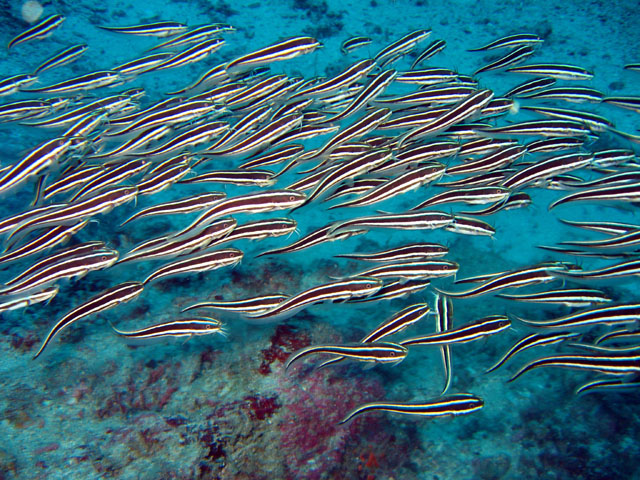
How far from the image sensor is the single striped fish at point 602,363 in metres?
3.79

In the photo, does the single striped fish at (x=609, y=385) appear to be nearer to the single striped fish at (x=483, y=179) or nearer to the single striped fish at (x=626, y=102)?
the single striped fish at (x=483, y=179)

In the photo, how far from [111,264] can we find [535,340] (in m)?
5.47

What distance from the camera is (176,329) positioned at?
4109mm

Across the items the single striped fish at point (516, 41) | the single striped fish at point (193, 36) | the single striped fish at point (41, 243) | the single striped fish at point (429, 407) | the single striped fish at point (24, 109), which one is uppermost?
the single striped fish at point (193, 36)

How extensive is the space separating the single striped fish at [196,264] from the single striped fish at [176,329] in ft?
2.00

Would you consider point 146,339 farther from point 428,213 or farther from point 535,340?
point 535,340

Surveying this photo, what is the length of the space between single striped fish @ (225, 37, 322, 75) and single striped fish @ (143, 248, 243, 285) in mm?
3528

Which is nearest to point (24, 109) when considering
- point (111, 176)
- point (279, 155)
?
point (111, 176)

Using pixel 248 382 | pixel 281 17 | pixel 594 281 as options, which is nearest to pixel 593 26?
pixel 281 17

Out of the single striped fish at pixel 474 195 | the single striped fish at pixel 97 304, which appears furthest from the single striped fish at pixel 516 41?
the single striped fish at pixel 97 304

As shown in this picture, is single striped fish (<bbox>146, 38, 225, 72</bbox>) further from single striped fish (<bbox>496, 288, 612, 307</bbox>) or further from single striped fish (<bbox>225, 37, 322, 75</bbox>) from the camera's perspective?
single striped fish (<bbox>496, 288, 612, 307</bbox>)

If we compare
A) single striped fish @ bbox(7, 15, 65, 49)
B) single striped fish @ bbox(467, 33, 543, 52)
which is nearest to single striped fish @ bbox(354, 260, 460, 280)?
single striped fish @ bbox(467, 33, 543, 52)

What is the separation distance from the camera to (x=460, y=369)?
A: 20.1ft

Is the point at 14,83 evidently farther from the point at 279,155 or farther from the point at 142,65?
the point at 279,155
